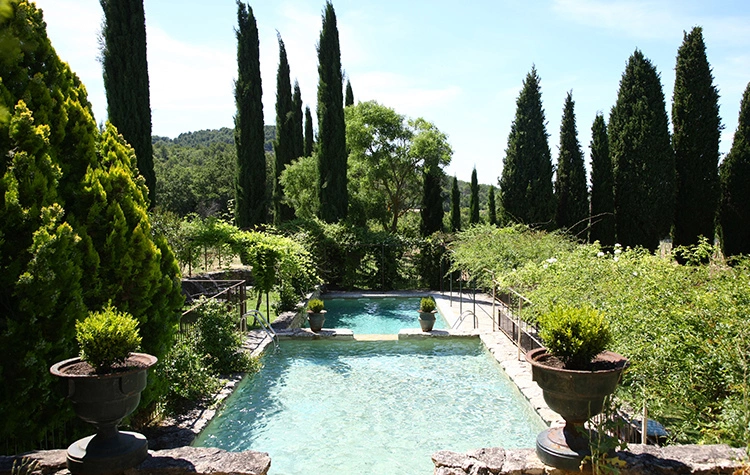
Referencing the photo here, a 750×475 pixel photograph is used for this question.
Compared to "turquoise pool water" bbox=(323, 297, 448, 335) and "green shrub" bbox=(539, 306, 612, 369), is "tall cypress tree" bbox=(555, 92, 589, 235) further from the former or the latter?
"green shrub" bbox=(539, 306, 612, 369)

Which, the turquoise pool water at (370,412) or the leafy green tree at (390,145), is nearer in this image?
the turquoise pool water at (370,412)

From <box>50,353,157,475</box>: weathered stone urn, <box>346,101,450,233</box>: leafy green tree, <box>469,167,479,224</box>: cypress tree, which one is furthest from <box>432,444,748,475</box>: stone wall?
<box>469,167,479,224</box>: cypress tree

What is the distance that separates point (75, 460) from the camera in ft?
9.52

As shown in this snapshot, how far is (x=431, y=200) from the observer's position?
23281 mm

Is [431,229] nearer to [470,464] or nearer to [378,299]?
[378,299]

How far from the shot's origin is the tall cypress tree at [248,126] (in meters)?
21.2

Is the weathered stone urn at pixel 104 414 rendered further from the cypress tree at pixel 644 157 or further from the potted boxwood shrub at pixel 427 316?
the cypress tree at pixel 644 157

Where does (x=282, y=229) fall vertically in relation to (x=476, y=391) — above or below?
above

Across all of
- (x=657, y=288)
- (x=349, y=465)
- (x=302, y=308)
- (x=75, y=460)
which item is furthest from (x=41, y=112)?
(x=302, y=308)

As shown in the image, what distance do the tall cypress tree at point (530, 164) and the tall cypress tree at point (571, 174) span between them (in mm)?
1985

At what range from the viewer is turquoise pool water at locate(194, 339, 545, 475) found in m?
4.92

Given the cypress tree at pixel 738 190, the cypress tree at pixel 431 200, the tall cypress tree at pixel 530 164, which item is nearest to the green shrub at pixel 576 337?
the tall cypress tree at pixel 530 164

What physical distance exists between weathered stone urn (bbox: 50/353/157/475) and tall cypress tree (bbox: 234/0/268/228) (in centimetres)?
1888

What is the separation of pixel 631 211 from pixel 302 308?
49.1 ft
